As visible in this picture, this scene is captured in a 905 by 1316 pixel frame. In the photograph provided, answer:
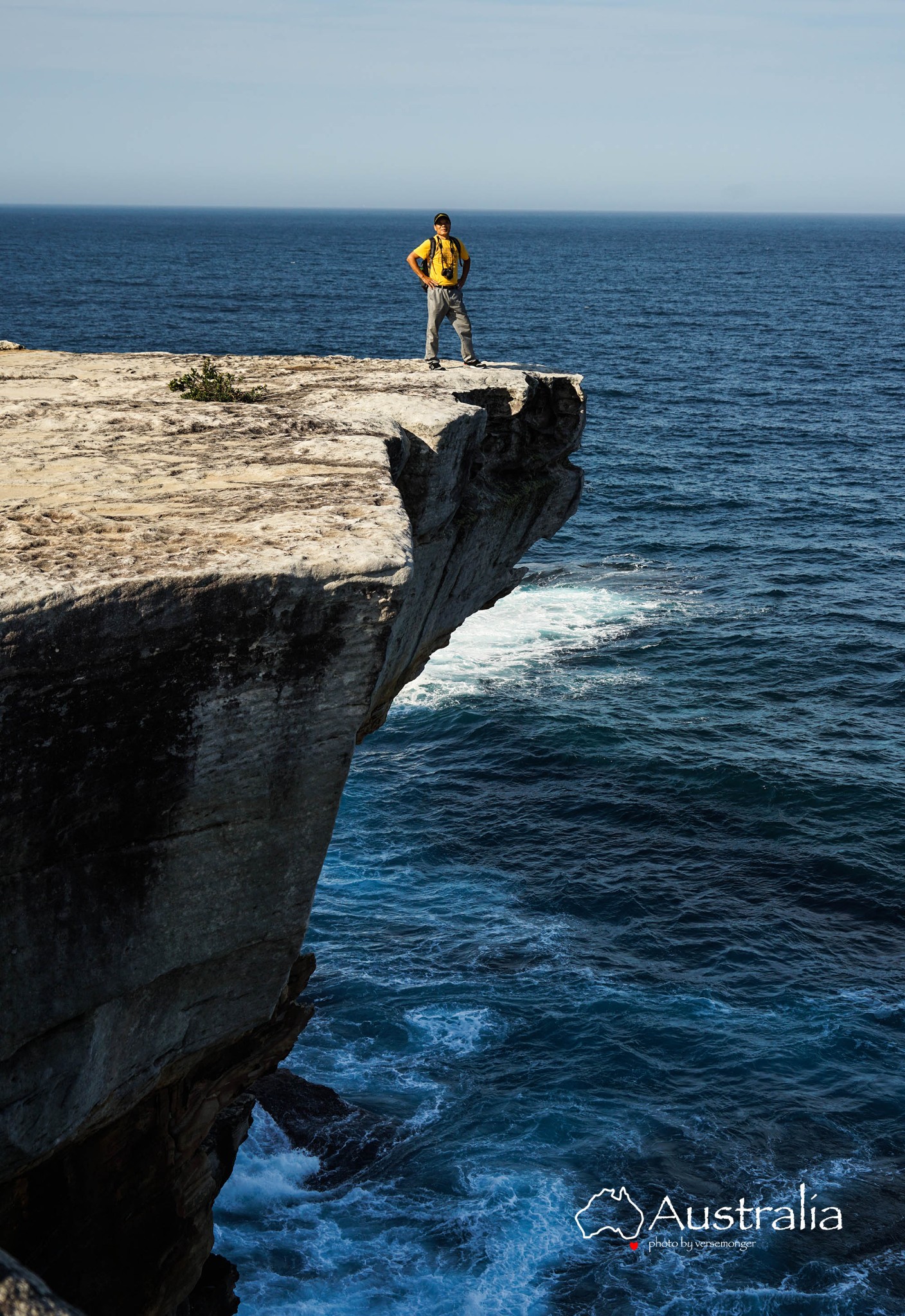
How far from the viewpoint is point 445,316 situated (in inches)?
730

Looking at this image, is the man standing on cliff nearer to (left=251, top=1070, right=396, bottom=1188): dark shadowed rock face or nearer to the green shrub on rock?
the green shrub on rock

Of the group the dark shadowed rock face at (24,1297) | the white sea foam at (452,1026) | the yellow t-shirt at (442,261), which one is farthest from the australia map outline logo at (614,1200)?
the dark shadowed rock face at (24,1297)

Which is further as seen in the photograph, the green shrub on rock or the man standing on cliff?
the man standing on cliff

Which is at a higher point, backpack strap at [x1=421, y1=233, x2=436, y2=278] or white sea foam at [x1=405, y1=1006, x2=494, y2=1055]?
backpack strap at [x1=421, y1=233, x2=436, y2=278]

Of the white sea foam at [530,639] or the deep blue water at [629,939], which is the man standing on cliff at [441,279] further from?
the white sea foam at [530,639]

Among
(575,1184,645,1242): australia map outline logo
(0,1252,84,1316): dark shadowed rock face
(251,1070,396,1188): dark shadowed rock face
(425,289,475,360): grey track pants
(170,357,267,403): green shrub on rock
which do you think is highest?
(425,289,475,360): grey track pants

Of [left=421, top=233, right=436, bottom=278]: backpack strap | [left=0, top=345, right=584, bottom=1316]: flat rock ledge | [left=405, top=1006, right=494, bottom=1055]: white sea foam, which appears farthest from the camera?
[left=405, top=1006, right=494, bottom=1055]: white sea foam

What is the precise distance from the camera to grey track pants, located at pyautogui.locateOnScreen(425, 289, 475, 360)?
18.2 m

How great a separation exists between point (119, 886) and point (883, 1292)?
18376mm

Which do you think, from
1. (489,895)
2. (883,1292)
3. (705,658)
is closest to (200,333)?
(705,658)

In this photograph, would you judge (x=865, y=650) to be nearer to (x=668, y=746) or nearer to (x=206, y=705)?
(x=668, y=746)

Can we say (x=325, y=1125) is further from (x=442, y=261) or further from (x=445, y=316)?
(x=442, y=261)

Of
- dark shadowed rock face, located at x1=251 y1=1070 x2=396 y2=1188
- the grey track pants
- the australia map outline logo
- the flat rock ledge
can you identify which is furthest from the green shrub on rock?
the australia map outline logo

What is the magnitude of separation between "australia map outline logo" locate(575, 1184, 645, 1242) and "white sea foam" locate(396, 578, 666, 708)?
2046cm
